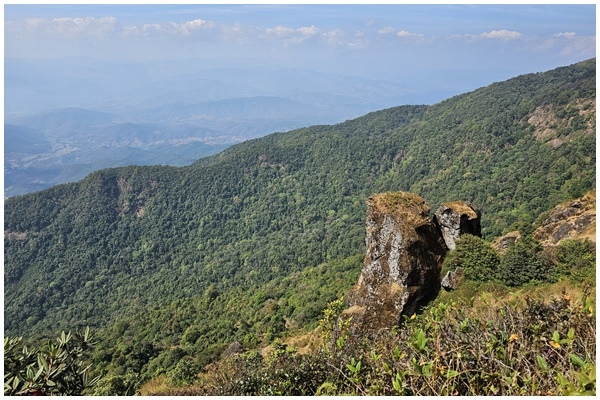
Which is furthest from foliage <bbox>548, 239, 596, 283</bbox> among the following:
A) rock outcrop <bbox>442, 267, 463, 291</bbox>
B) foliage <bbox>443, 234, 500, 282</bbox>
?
rock outcrop <bbox>442, 267, 463, 291</bbox>

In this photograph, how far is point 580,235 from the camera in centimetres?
1515

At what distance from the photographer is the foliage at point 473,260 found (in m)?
12.6

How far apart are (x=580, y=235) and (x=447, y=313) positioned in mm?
14617

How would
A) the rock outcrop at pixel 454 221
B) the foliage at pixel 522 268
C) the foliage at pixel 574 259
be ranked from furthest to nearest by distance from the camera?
the rock outcrop at pixel 454 221
the foliage at pixel 522 268
the foliage at pixel 574 259

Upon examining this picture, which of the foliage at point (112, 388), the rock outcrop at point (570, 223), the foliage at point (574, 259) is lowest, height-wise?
the foliage at point (112, 388)

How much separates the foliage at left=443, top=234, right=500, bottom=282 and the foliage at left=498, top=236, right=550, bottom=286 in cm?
35

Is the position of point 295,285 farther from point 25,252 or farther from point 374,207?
point 25,252

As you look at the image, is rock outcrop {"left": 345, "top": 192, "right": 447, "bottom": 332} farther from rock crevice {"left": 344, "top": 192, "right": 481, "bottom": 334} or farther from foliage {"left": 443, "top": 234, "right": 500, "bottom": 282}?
foliage {"left": 443, "top": 234, "right": 500, "bottom": 282}

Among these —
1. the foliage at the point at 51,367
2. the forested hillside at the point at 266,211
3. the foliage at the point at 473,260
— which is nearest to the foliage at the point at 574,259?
the foliage at the point at 473,260

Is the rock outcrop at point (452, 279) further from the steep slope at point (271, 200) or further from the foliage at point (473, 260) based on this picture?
the steep slope at point (271, 200)

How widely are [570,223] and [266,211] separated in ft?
203

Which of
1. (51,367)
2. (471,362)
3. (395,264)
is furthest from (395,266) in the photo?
(51,367)

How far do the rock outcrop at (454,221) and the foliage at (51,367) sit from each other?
12.3 meters

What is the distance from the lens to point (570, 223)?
1712cm
